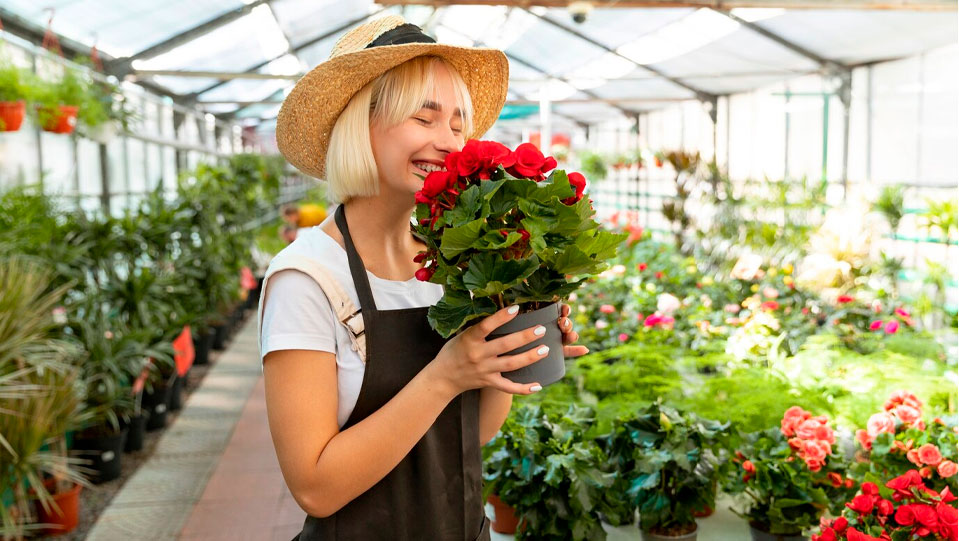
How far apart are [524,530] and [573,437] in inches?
11.7

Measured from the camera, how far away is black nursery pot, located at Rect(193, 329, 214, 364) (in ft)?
22.1

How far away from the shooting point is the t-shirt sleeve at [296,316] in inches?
42.8

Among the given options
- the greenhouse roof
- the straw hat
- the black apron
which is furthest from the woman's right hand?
the greenhouse roof

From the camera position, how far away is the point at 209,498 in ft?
Result: 12.8

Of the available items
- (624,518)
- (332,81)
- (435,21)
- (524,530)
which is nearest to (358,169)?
(332,81)

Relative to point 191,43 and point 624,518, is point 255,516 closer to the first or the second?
point 624,518

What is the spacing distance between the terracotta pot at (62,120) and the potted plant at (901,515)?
3.86 meters

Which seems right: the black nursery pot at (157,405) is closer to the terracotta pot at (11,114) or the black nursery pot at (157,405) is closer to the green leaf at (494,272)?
the terracotta pot at (11,114)

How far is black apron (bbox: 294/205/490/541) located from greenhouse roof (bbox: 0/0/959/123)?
491 cm

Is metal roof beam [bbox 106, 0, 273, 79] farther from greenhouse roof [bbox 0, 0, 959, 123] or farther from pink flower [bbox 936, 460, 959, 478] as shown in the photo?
pink flower [bbox 936, 460, 959, 478]

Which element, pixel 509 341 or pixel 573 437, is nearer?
pixel 509 341

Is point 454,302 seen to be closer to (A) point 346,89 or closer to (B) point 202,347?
(A) point 346,89

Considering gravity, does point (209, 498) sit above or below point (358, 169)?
below

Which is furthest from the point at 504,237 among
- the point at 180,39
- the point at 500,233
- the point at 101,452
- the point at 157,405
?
the point at 180,39
